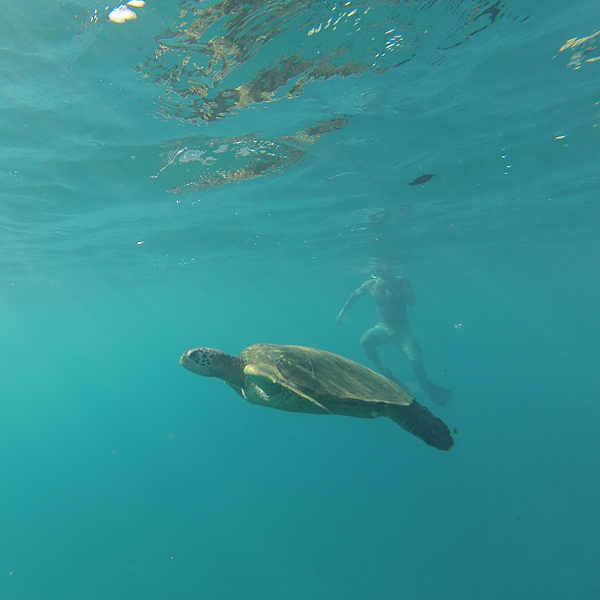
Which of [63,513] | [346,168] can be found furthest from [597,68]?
[63,513]

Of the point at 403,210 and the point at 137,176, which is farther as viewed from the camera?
the point at 403,210

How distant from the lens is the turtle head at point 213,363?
481cm

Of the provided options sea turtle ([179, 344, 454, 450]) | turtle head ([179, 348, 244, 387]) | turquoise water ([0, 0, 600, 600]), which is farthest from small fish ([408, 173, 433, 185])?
turtle head ([179, 348, 244, 387])

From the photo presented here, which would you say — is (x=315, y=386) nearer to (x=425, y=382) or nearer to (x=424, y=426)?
(x=424, y=426)

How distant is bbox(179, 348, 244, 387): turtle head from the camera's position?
4814 millimetres

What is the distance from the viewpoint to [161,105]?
26.0 feet

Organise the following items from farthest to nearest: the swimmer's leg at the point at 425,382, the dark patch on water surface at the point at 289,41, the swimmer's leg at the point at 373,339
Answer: the swimmer's leg at the point at 373,339, the swimmer's leg at the point at 425,382, the dark patch on water surface at the point at 289,41

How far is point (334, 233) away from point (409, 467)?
611 inches

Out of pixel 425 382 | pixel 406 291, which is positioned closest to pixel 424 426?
pixel 425 382

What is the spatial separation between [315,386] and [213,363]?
1.69 metres

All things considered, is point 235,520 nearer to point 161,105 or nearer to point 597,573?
point 597,573

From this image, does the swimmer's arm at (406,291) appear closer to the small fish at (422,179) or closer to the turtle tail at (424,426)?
the small fish at (422,179)

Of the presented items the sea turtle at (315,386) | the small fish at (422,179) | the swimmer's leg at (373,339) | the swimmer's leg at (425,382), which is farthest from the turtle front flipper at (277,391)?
the small fish at (422,179)

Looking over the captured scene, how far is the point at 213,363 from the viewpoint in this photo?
4.89 metres
